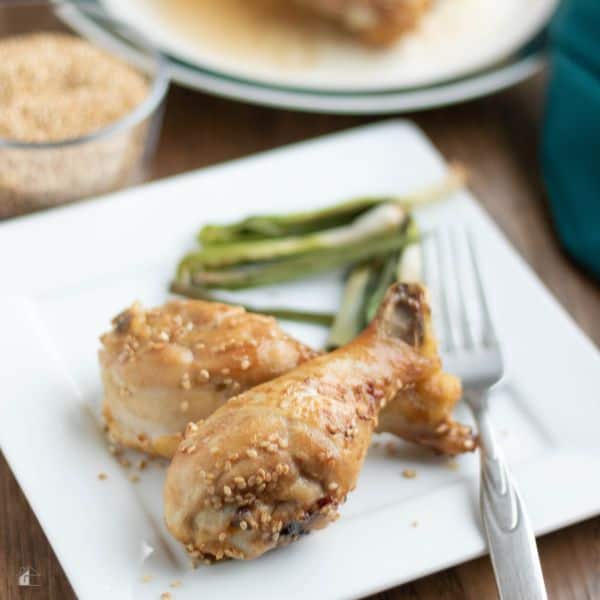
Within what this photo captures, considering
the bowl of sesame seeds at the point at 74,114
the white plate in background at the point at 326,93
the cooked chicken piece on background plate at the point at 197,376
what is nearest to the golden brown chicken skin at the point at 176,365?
the cooked chicken piece on background plate at the point at 197,376

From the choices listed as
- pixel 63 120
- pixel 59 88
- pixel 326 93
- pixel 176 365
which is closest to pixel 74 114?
pixel 63 120

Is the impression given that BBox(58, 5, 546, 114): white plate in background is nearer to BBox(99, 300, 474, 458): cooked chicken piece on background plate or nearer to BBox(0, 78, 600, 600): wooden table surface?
BBox(0, 78, 600, 600): wooden table surface

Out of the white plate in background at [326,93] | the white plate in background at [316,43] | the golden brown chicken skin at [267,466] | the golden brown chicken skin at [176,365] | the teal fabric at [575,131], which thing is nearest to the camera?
the golden brown chicken skin at [267,466]

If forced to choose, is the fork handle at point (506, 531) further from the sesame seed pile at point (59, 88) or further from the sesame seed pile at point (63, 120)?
the sesame seed pile at point (59, 88)

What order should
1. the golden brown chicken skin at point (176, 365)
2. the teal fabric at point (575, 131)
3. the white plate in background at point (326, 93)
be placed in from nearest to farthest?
1. the golden brown chicken skin at point (176, 365)
2. the teal fabric at point (575, 131)
3. the white plate in background at point (326, 93)

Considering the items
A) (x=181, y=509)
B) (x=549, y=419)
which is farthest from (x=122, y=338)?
(x=549, y=419)

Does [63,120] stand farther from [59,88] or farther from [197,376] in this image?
[197,376]

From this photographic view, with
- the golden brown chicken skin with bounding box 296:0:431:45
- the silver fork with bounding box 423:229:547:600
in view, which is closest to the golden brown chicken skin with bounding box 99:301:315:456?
the silver fork with bounding box 423:229:547:600

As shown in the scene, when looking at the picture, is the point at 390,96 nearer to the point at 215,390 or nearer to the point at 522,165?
the point at 522,165
